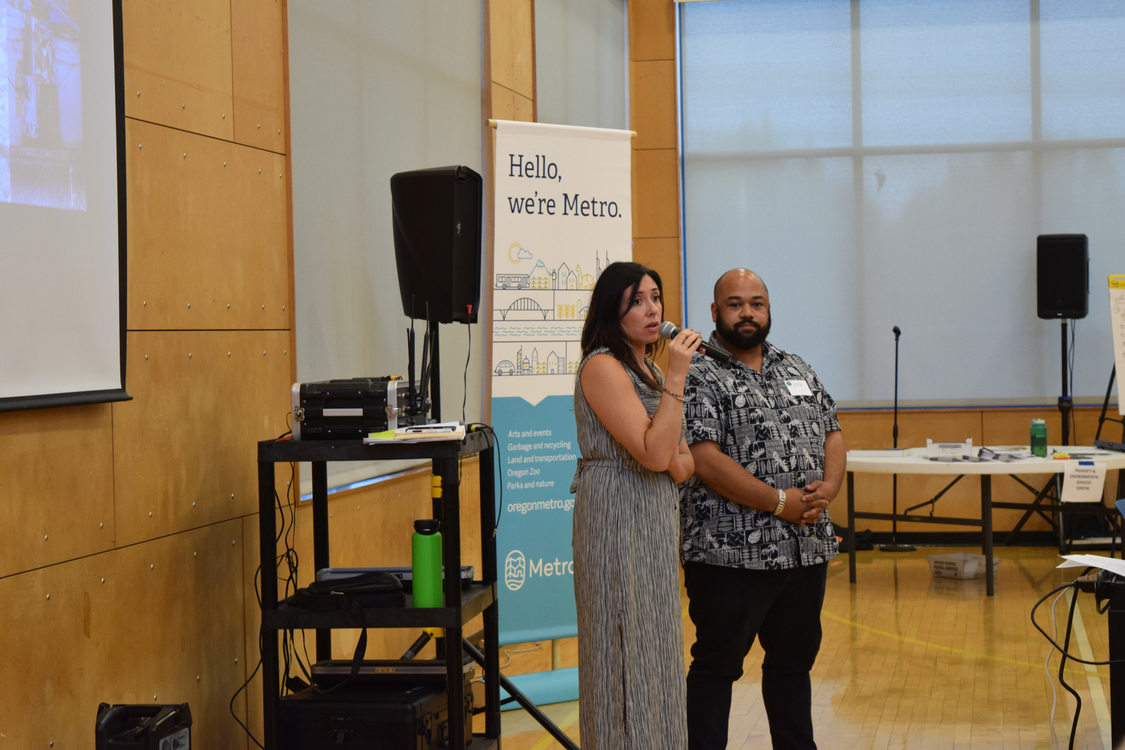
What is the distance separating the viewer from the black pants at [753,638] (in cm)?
301

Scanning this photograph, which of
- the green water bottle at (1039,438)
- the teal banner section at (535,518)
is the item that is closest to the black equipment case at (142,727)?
the teal banner section at (535,518)

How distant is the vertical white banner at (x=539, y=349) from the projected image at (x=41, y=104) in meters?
2.11

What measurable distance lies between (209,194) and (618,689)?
1735 millimetres

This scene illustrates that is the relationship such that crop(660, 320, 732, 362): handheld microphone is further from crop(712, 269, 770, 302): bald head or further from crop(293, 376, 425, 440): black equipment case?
crop(293, 376, 425, 440): black equipment case

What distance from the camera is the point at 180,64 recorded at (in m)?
2.90

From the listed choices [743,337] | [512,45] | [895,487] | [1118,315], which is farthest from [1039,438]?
[743,337]

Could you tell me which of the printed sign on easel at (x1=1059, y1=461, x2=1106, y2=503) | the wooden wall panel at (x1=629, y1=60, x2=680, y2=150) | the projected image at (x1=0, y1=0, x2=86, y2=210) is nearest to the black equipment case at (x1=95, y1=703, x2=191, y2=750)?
the projected image at (x1=0, y1=0, x2=86, y2=210)

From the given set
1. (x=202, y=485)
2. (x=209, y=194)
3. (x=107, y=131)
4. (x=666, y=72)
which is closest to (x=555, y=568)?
(x=202, y=485)

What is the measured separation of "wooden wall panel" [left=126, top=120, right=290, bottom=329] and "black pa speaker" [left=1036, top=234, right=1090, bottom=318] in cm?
599

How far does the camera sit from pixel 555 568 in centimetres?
458

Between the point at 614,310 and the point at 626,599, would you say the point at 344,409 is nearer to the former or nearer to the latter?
A: the point at 614,310

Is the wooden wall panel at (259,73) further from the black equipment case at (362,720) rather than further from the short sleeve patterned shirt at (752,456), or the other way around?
the black equipment case at (362,720)

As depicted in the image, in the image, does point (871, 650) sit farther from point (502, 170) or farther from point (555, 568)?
point (502, 170)

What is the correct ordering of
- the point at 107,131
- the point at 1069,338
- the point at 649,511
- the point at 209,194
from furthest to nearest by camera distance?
1. the point at 1069,338
2. the point at 209,194
3. the point at 649,511
4. the point at 107,131
